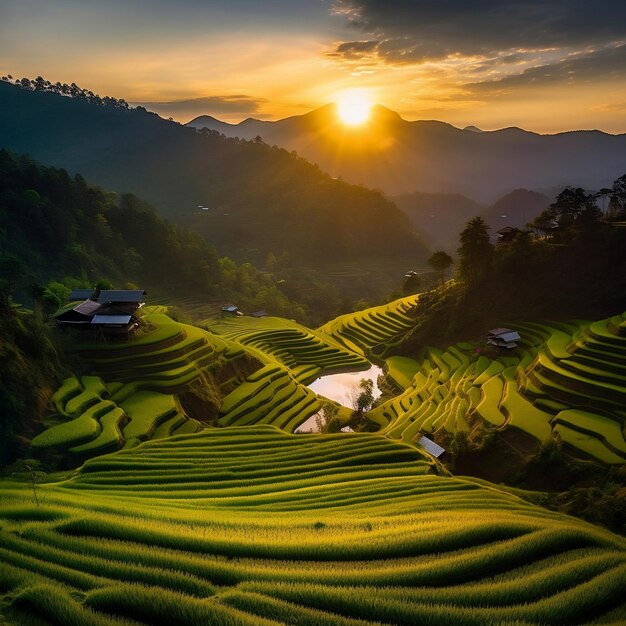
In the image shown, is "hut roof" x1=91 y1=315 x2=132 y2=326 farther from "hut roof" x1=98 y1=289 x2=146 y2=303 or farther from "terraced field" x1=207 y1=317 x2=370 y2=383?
"terraced field" x1=207 y1=317 x2=370 y2=383

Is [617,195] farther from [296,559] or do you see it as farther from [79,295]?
[296,559]

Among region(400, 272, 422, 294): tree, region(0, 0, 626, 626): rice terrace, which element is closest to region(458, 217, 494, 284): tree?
region(0, 0, 626, 626): rice terrace

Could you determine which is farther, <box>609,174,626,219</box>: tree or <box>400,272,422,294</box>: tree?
<box>400,272,422,294</box>: tree

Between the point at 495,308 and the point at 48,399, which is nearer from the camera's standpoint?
the point at 48,399

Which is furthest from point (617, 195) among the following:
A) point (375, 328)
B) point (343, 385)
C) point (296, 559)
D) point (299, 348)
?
point (296, 559)

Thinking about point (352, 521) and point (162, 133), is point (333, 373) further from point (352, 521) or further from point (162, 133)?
point (162, 133)

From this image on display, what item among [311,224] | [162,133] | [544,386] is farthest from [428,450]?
[162,133]
